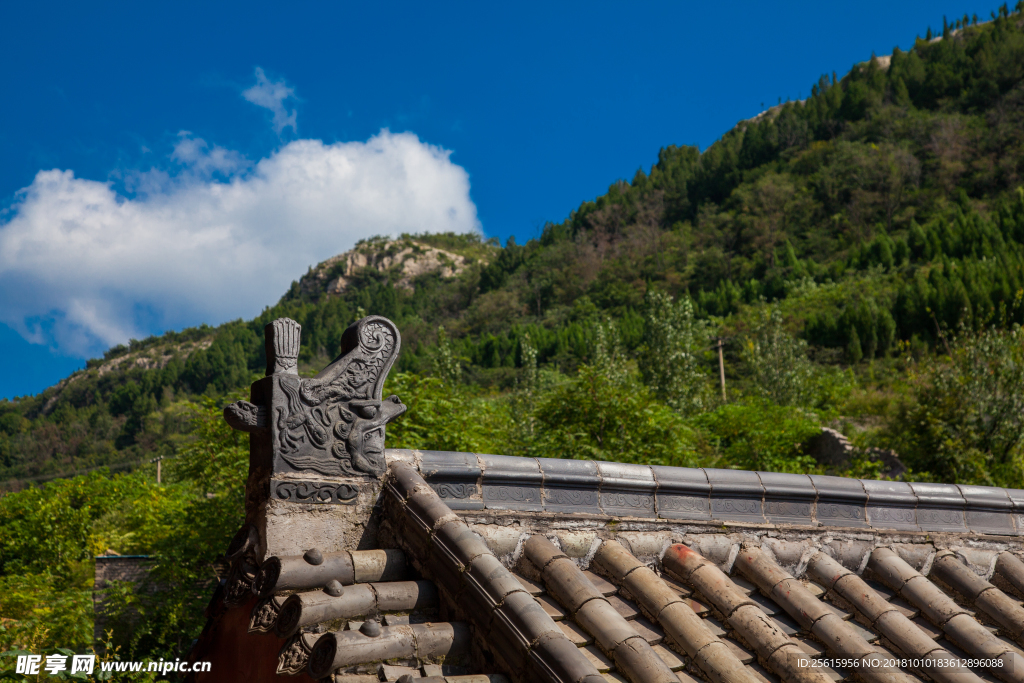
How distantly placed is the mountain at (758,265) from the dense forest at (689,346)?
31 centimetres

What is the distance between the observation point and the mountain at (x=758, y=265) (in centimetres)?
4200

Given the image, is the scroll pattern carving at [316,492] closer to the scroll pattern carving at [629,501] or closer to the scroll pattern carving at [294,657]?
the scroll pattern carving at [294,657]

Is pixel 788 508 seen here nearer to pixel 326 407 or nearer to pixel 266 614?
pixel 326 407

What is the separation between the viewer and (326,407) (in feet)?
12.5

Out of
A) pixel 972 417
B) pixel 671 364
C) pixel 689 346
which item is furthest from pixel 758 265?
pixel 972 417

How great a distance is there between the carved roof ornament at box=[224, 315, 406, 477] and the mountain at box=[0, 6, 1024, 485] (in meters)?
22.5

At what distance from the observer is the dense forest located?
572 inches

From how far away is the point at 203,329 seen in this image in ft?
327

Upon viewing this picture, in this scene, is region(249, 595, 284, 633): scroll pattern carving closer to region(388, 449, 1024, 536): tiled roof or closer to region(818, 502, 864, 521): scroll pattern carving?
region(388, 449, 1024, 536): tiled roof

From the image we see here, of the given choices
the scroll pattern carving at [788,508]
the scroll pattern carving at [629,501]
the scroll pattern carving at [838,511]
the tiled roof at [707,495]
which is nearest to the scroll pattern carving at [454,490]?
the tiled roof at [707,495]

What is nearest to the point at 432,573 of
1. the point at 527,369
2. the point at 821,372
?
the point at 527,369

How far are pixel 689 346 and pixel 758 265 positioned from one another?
1507 inches

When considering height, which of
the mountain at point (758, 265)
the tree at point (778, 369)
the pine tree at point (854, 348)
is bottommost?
the tree at point (778, 369)

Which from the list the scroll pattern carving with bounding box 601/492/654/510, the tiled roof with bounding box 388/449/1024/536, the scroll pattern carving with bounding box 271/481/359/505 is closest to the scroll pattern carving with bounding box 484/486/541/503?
the tiled roof with bounding box 388/449/1024/536
